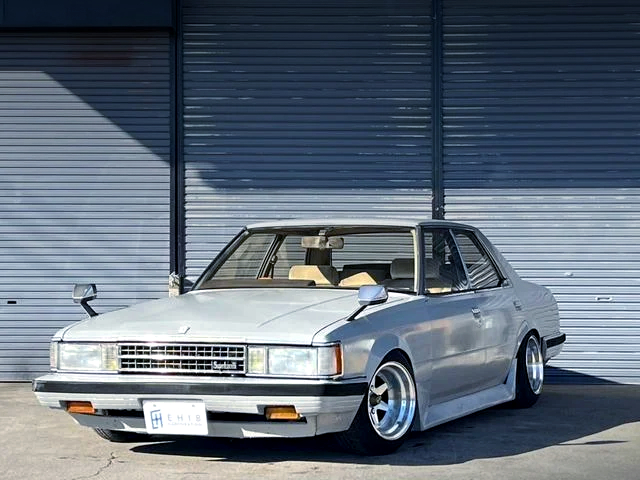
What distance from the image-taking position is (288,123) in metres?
11.8

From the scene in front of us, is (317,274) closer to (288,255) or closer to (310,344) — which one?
(288,255)

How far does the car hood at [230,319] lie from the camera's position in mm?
6617

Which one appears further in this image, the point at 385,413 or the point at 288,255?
the point at 288,255

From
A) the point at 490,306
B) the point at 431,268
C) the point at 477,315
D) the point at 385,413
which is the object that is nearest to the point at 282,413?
the point at 385,413

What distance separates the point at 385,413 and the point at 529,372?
8.32ft

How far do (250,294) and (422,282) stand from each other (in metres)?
1.11

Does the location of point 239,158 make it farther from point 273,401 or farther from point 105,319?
point 273,401

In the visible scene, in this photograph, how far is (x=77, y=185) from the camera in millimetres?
11781

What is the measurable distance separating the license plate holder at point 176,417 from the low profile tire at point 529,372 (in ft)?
11.1

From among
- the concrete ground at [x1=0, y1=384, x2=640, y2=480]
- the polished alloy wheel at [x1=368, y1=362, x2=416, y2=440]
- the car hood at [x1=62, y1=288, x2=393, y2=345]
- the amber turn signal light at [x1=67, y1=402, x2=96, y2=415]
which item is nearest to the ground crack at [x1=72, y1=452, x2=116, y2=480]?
the concrete ground at [x1=0, y1=384, x2=640, y2=480]

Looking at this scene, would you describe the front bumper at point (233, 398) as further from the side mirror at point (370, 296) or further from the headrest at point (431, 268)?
the headrest at point (431, 268)

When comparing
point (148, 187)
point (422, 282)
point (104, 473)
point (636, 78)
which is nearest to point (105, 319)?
point (104, 473)

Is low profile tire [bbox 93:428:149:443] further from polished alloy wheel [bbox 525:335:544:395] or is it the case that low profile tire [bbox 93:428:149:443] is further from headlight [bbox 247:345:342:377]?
polished alloy wheel [bbox 525:335:544:395]

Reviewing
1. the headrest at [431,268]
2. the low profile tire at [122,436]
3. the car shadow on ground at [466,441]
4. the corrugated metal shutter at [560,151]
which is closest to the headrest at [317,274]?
the headrest at [431,268]
